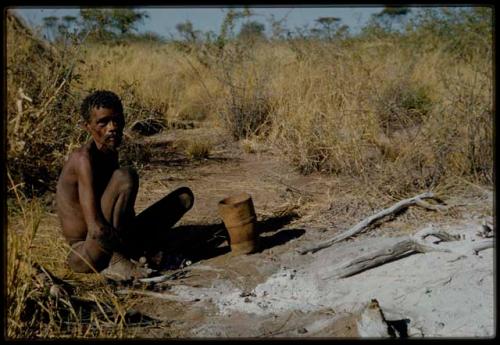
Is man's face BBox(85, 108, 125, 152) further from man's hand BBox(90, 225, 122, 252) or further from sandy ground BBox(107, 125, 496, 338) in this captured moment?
sandy ground BBox(107, 125, 496, 338)

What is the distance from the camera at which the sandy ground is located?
328 cm

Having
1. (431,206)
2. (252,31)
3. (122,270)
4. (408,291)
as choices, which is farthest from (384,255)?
(252,31)

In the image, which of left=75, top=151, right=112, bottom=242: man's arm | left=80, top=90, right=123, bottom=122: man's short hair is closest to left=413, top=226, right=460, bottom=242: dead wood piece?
left=75, top=151, right=112, bottom=242: man's arm

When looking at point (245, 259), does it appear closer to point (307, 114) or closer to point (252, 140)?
point (307, 114)

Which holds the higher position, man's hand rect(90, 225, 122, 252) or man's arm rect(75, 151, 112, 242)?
man's arm rect(75, 151, 112, 242)

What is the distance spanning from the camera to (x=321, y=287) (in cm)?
369

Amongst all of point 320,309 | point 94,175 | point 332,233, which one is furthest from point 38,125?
point 320,309

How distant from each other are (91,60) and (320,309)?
671cm

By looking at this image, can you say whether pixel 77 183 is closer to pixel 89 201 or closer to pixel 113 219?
pixel 89 201

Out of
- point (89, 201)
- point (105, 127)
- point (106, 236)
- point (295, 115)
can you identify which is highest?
point (105, 127)

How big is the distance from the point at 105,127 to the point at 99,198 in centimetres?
44

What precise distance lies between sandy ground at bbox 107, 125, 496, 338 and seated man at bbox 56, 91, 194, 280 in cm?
37

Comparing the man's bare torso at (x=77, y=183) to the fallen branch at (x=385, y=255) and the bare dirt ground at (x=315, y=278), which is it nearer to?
the bare dirt ground at (x=315, y=278)

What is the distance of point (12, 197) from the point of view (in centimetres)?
493
